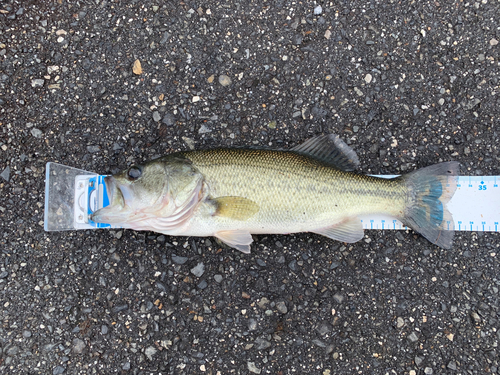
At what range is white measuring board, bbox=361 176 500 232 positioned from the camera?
9.78 ft

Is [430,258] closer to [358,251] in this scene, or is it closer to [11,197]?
[358,251]

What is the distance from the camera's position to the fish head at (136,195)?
2602mm

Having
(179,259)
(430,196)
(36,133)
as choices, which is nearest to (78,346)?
(179,259)

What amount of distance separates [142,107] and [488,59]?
3.53m

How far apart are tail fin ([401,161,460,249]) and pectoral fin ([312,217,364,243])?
434 mm

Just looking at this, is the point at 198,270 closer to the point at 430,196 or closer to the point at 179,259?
the point at 179,259

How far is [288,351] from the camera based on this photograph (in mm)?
2887

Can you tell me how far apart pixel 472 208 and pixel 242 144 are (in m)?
2.31

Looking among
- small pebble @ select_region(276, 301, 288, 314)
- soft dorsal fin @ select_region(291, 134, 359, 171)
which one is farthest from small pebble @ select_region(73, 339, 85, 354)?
soft dorsal fin @ select_region(291, 134, 359, 171)

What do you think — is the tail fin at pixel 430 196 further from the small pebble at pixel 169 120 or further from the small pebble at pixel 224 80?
the small pebble at pixel 169 120

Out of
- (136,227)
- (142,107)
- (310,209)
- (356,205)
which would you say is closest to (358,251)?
(356,205)

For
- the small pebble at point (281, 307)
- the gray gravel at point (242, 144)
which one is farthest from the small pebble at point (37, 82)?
the small pebble at point (281, 307)

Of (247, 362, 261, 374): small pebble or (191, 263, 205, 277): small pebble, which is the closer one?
(247, 362, 261, 374): small pebble

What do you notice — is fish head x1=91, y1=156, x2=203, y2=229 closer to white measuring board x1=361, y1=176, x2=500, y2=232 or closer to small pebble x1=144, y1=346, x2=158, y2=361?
small pebble x1=144, y1=346, x2=158, y2=361
